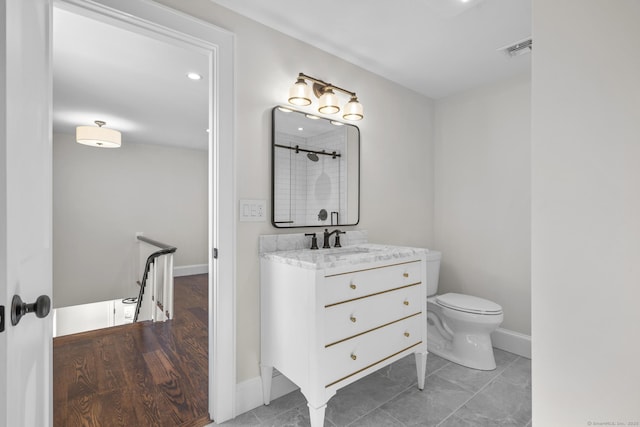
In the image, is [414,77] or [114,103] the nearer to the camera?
[414,77]

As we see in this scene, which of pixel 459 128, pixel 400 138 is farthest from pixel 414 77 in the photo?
pixel 459 128

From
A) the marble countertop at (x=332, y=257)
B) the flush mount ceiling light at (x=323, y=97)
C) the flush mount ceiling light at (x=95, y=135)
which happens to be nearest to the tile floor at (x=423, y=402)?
the marble countertop at (x=332, y=257)

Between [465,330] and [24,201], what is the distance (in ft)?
8.46

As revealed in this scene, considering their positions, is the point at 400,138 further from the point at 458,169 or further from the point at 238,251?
the point at 238,251

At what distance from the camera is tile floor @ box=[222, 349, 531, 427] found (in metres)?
1.67

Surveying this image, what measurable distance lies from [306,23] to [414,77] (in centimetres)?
117

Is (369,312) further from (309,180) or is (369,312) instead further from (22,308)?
(22,308)

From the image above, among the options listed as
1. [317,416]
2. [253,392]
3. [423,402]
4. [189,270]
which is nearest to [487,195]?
[423,402]

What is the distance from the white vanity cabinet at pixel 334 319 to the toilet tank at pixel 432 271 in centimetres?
79

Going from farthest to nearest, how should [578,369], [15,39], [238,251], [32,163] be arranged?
1. [238,251]
2. [32,163]
3. [578,369]
4. [15,39]

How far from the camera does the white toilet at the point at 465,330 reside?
2.19m

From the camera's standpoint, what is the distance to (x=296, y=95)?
186 cm

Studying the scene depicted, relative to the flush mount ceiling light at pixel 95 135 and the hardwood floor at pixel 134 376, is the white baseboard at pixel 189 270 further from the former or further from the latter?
the flush mount ceiling light at pixel 95 135

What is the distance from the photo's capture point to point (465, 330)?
7.55 feet
